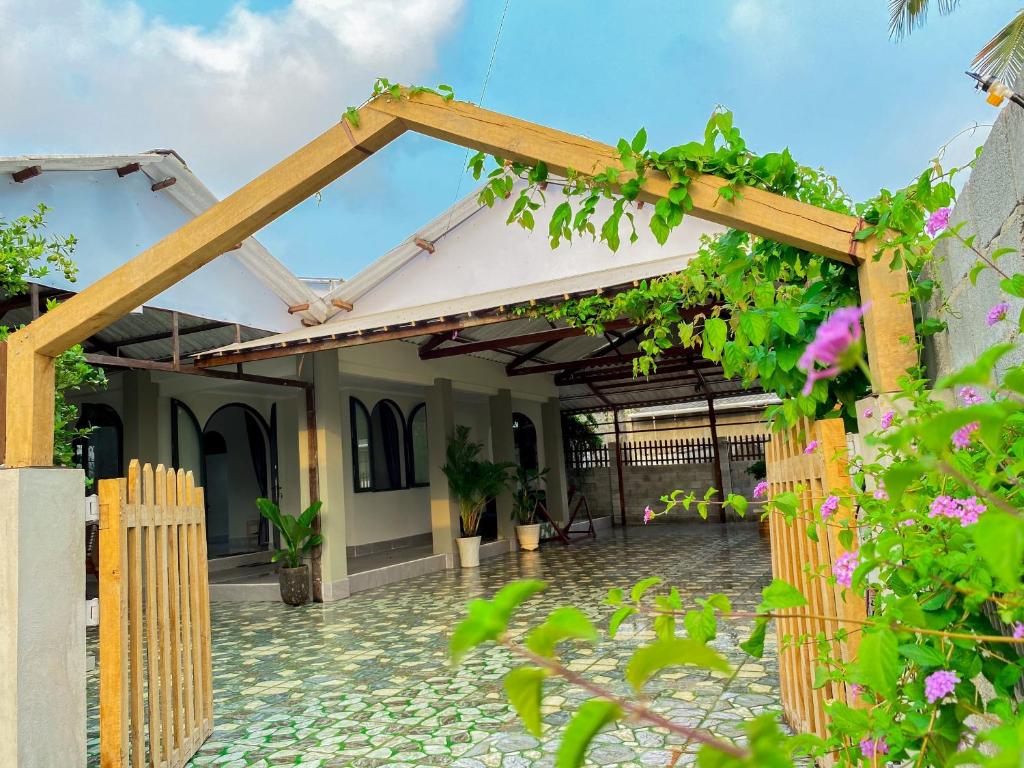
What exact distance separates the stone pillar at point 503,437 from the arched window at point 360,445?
2113mm

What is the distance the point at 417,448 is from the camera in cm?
1380

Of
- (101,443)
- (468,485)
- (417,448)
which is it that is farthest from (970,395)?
(417,448)

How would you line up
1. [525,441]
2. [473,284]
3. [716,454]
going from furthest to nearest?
[716,454], [525,441], [473,284]

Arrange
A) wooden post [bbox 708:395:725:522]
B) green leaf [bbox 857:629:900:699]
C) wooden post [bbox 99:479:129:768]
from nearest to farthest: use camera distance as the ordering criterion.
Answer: green leaf [bbox 857:629:900:699], wooden post [bbox 99:479:129:768], wooden post [bbox 708:395:725:522]

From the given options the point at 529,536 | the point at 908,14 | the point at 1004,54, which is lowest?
the point at 529,536

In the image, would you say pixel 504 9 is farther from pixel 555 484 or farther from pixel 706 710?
pixel 555 484

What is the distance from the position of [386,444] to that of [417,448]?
0.89 m

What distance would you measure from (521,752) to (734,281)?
2455mm

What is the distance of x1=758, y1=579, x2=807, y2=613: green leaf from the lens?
124cm

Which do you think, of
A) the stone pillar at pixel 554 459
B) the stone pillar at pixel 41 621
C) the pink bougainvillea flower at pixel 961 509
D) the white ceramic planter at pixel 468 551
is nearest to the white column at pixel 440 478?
the white ceramic planter at pixel 468 551

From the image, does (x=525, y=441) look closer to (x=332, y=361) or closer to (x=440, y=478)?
(x=440, y=478)

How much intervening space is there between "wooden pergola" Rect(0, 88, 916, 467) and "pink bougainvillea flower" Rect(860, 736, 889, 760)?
1.06 m

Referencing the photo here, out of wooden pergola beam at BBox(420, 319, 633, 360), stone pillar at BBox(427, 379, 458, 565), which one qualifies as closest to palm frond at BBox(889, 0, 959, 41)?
wooden pergola beam at BBox(420, 319, 633, 360)

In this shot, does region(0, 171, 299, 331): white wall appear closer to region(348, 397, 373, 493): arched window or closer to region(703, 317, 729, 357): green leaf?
region(348, 397, 373, 493): arched window
